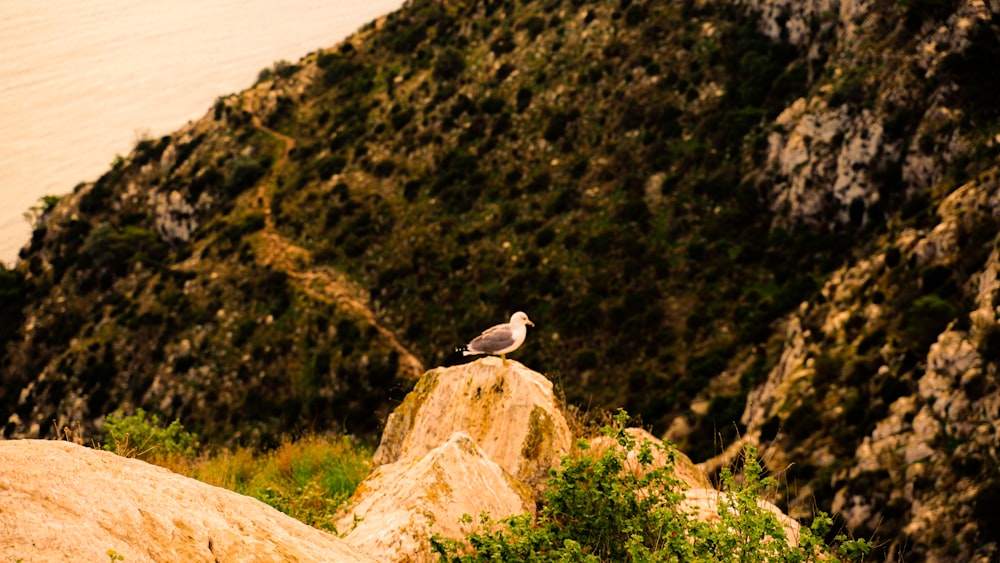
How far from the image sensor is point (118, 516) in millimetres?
7797

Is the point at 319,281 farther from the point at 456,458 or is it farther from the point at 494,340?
the point at 456,458

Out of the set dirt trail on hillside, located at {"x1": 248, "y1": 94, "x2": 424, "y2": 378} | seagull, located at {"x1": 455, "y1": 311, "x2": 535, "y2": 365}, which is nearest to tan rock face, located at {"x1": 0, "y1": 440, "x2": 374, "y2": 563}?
seagull, located at {"x1": 455, "y1": 311, "x2": 535, "y2": 365}

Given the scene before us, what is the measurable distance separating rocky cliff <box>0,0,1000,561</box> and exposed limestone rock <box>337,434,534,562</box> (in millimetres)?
12715

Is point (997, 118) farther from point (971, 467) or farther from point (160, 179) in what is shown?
point (160, 179)

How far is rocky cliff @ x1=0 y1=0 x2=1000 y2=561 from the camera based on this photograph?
3381 cm

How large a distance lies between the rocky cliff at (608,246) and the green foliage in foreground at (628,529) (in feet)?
40.9

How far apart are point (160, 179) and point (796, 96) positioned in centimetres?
7597

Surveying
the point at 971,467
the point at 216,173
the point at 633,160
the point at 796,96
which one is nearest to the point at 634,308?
the point at 633,160

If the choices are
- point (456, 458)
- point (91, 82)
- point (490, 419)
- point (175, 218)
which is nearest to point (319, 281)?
point (175, 218)

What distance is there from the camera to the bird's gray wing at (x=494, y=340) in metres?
17.2

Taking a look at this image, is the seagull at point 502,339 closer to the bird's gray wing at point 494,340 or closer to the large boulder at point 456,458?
the bird's gray wing at point 494,340

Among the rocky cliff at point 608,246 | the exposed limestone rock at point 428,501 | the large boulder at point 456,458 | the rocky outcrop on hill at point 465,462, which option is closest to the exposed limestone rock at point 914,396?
the rocky cliff at point 608,246

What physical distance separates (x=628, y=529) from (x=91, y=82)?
19304 centimetres

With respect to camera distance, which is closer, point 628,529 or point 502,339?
point 628,529
